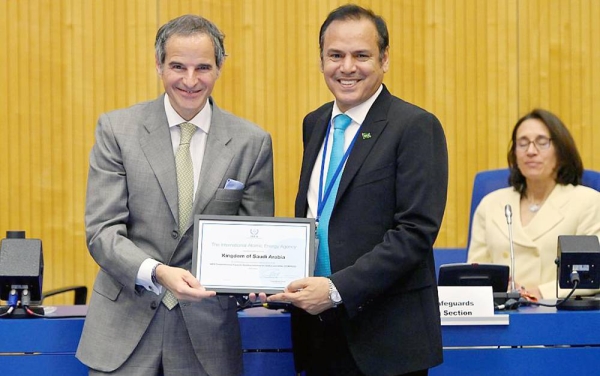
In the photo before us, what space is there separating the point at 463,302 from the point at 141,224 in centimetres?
123

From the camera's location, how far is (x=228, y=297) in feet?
9.70

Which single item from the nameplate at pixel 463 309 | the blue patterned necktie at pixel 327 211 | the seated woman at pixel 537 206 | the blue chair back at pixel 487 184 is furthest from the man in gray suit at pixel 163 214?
the blue chair back at pixel 487 184

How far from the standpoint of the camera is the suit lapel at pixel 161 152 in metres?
2.83

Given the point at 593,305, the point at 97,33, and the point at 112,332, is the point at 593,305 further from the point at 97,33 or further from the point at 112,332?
the point at 97,33

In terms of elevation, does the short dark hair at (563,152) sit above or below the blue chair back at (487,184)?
above

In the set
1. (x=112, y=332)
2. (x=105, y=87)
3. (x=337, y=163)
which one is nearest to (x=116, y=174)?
(x=112, y=332)

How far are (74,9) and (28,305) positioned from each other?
9.04ft

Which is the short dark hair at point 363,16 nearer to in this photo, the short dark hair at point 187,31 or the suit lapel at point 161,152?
the short dark hair at point 187,31

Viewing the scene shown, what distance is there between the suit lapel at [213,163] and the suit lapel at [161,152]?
3.2 inches

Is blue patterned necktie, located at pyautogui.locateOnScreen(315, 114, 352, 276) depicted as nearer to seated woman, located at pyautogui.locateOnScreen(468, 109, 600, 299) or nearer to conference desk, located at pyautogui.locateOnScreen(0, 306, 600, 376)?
conference desk, located at pyautogui.locateOnScreen(0, 306, 600, 376)

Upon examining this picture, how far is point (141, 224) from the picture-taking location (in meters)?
2.87

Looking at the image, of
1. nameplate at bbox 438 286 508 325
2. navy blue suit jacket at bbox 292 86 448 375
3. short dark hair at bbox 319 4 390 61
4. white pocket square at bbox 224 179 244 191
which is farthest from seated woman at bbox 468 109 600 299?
white pocket square at bbox 224 179 244 191

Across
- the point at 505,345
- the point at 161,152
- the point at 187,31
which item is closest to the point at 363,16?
the point at 187,31

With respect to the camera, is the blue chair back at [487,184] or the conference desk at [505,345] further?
the blue chair back at [487,184]
